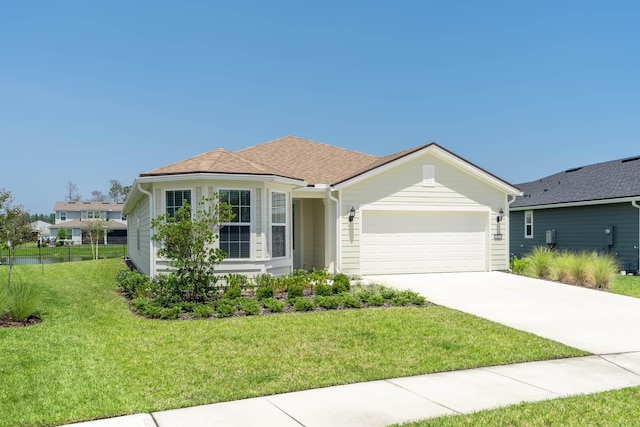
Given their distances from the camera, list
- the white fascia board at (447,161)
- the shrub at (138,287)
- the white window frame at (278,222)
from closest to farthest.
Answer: the shrub at (138,287) → the white window frame at (278,222) → the white fascia board at (447,161)

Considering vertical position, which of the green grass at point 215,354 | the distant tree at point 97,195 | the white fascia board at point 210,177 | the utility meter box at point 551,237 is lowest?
the green grass at point 215,354

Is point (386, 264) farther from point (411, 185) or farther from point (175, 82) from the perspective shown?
point (175, 82)

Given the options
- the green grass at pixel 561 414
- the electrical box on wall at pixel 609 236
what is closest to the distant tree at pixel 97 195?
the electrical box on wall at pixel 609 236

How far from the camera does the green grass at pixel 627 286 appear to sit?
12742 millimetres

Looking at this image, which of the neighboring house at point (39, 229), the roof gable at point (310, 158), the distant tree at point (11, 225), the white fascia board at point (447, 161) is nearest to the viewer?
the distant tree at point (11, 225)

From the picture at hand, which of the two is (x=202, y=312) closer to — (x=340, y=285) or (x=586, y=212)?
(x=340, y=285)

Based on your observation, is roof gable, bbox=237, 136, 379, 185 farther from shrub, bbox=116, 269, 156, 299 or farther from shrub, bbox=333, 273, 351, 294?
shrub, bbox=116, 269, 156, 299

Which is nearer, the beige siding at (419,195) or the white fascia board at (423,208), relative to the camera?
the beige siding at (419,195)

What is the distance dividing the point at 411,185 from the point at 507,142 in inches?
532

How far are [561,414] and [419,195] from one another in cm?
1192

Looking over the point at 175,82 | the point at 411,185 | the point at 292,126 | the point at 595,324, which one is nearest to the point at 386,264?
the point at 411,185

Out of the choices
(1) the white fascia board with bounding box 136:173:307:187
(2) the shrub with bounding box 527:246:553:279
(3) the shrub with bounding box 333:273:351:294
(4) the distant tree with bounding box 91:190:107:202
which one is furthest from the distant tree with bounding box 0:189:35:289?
(4) the distant tree with bounding box 91:190:107:202

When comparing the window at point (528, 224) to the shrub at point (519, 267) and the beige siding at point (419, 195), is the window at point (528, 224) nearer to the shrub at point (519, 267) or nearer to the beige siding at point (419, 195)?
the shrub at point (519, 267)

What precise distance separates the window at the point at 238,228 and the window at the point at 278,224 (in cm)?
83
